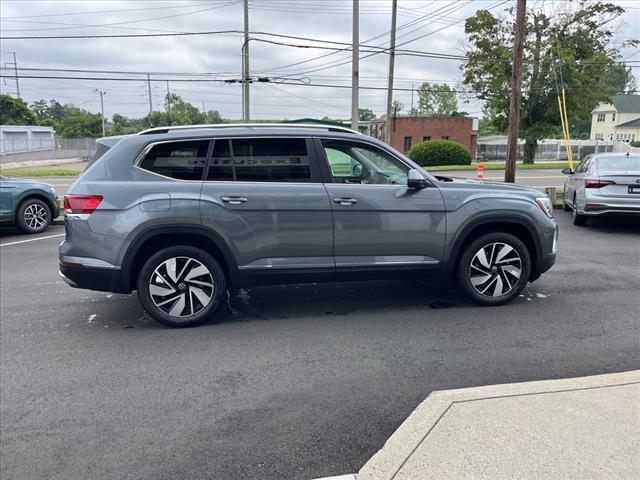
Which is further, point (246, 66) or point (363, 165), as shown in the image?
point (246, 66)

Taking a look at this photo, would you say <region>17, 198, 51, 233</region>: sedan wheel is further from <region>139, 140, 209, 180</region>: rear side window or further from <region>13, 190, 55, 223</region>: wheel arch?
<region>139, 140, 209, 180</region>: rear side window

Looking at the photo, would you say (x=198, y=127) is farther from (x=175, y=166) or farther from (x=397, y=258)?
(x=397, y=258)

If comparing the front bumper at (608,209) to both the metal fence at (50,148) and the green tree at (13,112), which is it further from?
the green tree at (13,112)

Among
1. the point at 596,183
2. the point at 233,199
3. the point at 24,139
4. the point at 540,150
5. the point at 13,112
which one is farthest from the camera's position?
the point at 13,112

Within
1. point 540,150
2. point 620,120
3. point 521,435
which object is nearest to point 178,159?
point 521,435

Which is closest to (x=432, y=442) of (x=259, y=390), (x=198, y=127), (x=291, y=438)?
(x=291, y=438)

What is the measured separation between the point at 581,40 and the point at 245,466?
4208cm

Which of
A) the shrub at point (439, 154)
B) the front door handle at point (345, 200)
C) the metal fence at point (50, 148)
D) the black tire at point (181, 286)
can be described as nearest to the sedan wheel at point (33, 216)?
the black tire at point (181, 286)

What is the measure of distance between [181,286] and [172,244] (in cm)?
41

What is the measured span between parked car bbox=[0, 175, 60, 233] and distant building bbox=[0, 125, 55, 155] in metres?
48.3

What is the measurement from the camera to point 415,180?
5.07m

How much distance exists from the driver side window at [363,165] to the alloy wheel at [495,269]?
116cm

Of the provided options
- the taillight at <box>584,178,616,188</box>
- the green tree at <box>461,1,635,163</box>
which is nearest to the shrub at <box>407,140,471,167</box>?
the green tree at <box>461,1,635,163</box>

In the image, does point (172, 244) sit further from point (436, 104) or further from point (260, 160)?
point (436, 104)
